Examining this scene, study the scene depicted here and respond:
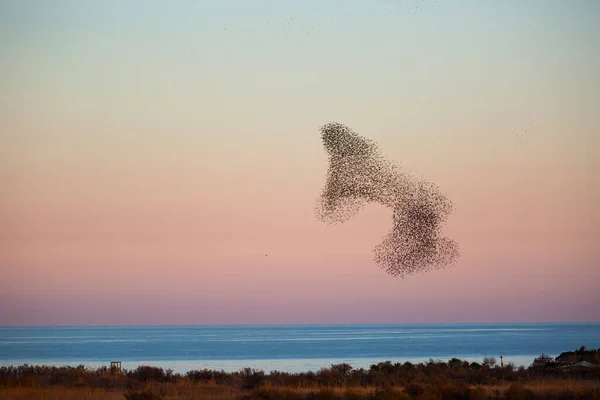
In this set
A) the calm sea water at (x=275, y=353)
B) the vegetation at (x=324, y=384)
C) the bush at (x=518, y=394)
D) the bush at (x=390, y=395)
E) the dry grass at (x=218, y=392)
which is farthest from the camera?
the calm sea water at (x=275, y=353)

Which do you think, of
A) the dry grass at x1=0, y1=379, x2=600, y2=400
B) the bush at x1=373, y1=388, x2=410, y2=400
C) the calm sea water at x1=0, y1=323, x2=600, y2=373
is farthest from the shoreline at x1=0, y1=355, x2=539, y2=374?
the bush at x1=373, y1=388, x2=410, y2=400

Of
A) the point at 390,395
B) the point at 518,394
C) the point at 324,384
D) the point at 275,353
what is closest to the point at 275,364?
the point at 275,353

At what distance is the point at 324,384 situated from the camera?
106 ft

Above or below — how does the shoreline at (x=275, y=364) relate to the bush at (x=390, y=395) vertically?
below

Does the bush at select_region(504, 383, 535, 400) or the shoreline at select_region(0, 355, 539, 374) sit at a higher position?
the bush at select_region(504, 383, 535, 400)

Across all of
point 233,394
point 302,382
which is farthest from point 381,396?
point 302,382

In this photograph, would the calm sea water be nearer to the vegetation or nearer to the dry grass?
the vegetation

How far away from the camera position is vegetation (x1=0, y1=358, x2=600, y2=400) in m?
25.8

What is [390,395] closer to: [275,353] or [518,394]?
[518,394]

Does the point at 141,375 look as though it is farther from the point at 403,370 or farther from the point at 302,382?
the point at 403,370

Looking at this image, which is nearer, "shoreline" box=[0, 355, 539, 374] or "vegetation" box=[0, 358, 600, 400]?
"vegetation" box=[0, 358, 600, 400]

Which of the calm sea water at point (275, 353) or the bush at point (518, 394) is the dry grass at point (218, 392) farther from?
the calm sea water at point (275, 353)

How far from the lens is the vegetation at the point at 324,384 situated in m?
25.8

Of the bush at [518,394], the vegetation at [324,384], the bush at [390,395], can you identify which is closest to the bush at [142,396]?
the vegetation at [324,384]
